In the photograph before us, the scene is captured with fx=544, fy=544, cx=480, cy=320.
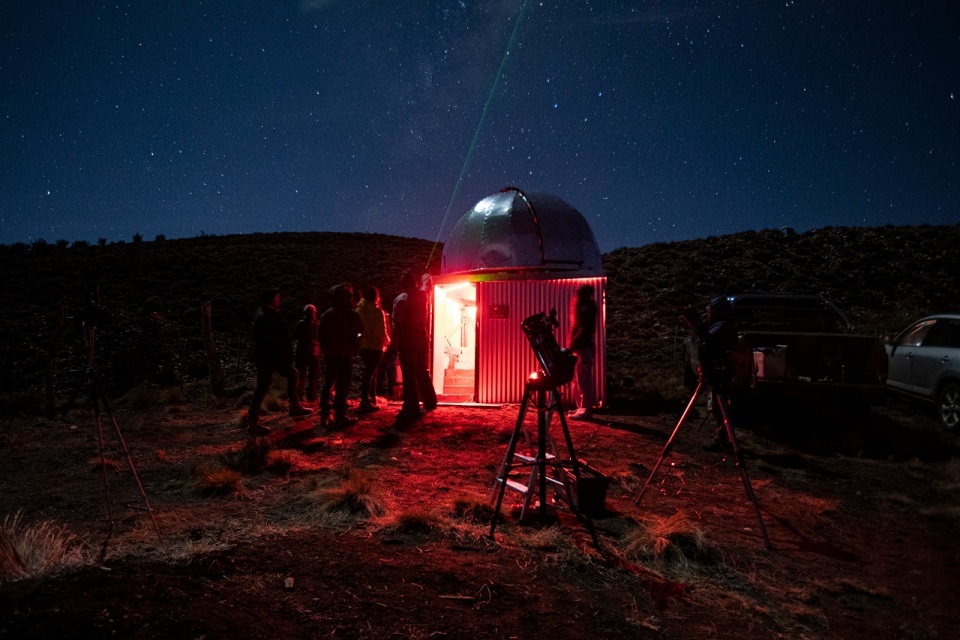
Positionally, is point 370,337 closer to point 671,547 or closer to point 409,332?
point 409,332

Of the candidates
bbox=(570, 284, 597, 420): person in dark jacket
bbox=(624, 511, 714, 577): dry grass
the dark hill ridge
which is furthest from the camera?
the dark hill ridge

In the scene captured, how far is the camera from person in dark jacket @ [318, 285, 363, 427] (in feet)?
25.0

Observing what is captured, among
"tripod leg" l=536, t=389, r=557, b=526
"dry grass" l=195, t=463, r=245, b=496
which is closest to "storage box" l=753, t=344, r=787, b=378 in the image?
"tripod leg" l=536, t=389, r=557, b=526

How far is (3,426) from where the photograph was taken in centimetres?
906

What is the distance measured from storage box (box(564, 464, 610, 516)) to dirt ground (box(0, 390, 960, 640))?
127 mm

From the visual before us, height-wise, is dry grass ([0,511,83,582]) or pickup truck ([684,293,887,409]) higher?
pickup truck ([684,293,887,409])

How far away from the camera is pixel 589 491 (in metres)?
4.35

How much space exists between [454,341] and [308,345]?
4.79 metres

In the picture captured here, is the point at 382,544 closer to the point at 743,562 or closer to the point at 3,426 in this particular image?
the point at 743,562

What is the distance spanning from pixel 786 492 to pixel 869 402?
11.8 ft

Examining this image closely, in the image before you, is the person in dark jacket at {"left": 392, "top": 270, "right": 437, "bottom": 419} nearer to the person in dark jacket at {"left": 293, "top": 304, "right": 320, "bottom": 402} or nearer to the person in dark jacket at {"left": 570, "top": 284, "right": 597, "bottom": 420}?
the person in dark jacket at {"left": 293, "top": 304, "right": 320, "bottom": 402}

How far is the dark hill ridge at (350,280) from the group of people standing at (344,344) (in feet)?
21.5

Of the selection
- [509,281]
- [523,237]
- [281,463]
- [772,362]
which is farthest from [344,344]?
[772,362]

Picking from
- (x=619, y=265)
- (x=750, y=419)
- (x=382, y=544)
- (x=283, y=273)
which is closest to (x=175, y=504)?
(x=382, y=544)
